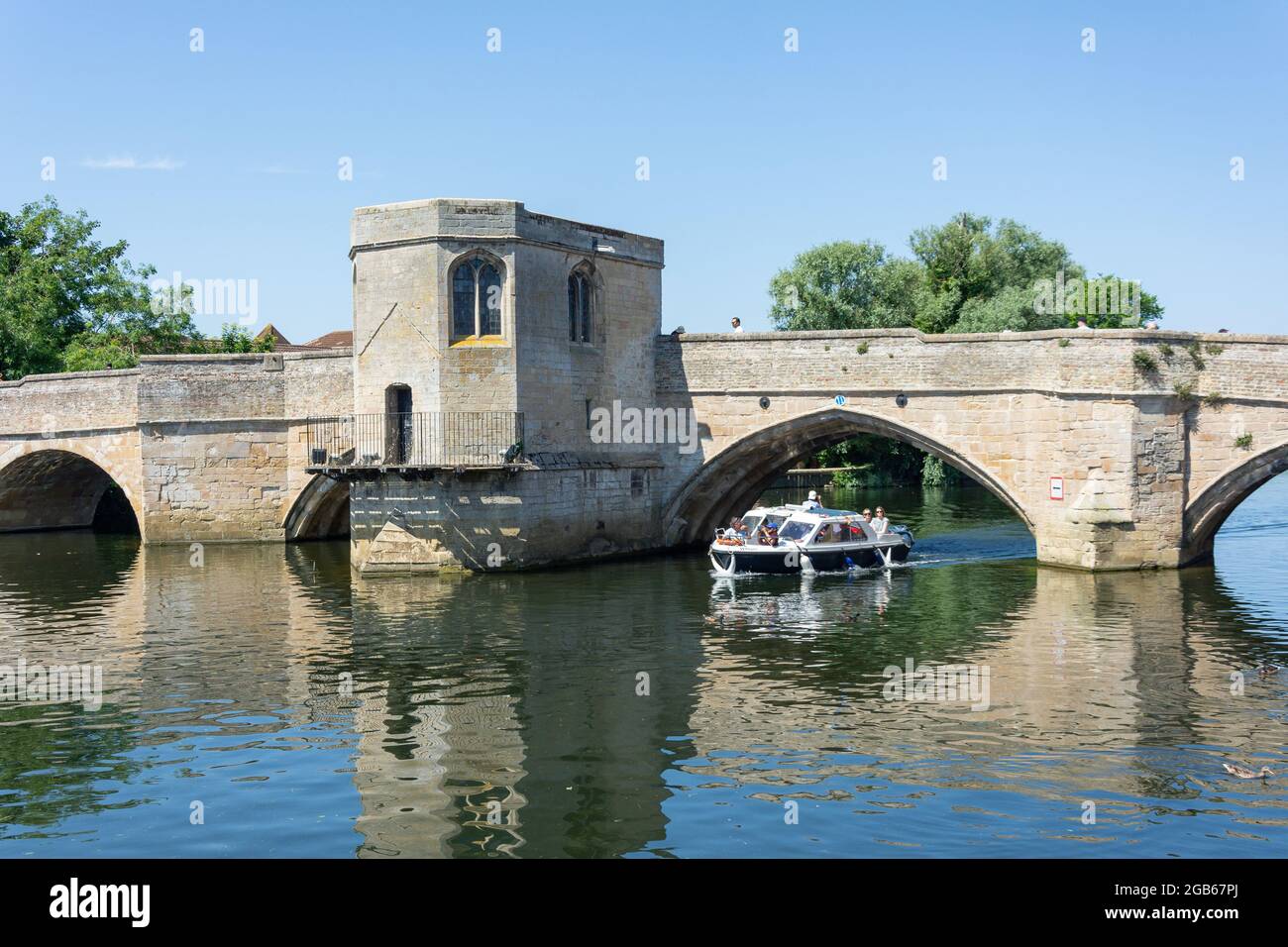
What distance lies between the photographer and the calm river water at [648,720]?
11992 millimetres

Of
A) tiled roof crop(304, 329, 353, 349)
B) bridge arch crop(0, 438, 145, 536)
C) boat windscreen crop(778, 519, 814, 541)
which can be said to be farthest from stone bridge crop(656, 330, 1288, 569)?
tiled roof crop(304, 329, 353, 349)

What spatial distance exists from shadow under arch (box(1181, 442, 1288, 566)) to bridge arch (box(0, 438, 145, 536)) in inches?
1179

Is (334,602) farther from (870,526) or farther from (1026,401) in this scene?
(1026,401)

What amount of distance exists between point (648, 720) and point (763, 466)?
1957 centimetres

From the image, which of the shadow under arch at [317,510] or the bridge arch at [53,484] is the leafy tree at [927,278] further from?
the bridge arch at [53,484]

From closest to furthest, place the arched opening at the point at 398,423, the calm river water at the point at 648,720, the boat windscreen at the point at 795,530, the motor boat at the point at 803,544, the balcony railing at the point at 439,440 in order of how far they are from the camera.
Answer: the calm river water at the point at 648,720 < the balcony railing at the point at 439,440 < the arched opening at the point at 398,423 < the motor boat at the point at 803,544 < the boat windscreen at the point at 795,530

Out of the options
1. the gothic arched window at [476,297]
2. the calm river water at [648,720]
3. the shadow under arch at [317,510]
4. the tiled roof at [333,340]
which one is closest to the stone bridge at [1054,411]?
the calm river water at [648,720]

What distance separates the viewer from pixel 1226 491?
27.7 metres

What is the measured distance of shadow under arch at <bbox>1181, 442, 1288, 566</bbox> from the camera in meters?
27.2

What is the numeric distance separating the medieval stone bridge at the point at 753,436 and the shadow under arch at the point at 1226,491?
0.05 meters

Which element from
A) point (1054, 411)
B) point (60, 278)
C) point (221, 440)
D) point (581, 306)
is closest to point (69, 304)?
point (60, 278)

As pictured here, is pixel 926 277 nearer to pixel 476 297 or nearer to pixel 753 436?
pixel 753 436

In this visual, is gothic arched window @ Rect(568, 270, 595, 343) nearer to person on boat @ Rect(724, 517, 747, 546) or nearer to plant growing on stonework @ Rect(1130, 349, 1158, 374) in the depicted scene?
person on boat @ Rect(724, 517, 747, 546)

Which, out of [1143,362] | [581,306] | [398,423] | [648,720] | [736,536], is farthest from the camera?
[581,306]
